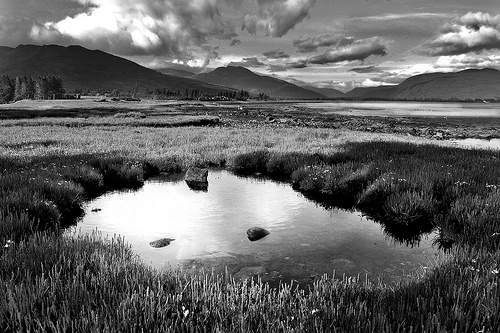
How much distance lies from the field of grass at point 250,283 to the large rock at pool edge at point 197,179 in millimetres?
2300

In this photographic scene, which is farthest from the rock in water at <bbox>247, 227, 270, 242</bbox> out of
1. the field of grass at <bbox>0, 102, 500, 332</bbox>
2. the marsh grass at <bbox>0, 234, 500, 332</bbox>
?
the marsh grass at <bbox>0, 234, 500, 332</bbox>

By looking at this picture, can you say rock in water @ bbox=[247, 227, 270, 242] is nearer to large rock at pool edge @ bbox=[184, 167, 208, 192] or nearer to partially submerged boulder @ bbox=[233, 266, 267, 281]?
partially submerged boulder @ bbox=[233, 266, 267, 281]

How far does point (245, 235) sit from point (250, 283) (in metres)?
2.49

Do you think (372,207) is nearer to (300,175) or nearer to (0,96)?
(300,175)

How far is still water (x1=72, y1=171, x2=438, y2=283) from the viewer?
281 inches

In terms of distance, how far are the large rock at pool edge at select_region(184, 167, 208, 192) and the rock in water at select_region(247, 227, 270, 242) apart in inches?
234

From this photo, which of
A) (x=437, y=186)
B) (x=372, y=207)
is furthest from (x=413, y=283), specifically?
(x=437, y=186)

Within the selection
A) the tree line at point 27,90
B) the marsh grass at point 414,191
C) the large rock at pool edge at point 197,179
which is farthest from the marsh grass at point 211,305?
the tree line at point 27,90

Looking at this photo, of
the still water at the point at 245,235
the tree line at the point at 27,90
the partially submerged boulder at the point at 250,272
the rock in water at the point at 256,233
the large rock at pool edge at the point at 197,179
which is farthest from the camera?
the tree line at the point at 27,90

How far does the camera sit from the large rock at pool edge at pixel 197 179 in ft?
48.1

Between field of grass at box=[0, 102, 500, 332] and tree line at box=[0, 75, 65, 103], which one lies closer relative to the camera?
field of grass at box=[0, 102, 500, 332]

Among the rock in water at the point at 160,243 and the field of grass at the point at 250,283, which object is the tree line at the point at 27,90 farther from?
the rock in water at the point at 160,243

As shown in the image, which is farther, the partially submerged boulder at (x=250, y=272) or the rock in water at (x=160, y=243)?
the rock in water at (x=160, y=243)

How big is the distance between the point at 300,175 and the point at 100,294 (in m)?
11.9
